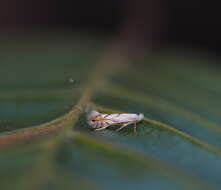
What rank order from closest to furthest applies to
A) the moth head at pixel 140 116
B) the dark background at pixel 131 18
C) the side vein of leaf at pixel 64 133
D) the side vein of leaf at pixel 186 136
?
the side vein of leaf at pixel 64 133 → the side vein of leaf at pixel 186 136 → the moth head at pixel 140 116 → the dark background at pixel 131 18

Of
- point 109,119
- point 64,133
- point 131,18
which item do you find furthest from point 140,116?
point 131,18

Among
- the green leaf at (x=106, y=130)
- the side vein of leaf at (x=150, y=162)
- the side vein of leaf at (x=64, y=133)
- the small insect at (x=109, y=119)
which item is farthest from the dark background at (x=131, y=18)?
the side vein of leaf at (x=150, y=162)

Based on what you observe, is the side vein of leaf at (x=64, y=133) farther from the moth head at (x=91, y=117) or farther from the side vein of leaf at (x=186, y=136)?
the side vein of leaf at (x=186, y=136)

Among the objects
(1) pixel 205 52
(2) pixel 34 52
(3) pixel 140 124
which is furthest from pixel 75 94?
(1) pixel 205 52

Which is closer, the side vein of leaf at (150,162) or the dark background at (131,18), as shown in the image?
the side vein of leaf at (150,162)

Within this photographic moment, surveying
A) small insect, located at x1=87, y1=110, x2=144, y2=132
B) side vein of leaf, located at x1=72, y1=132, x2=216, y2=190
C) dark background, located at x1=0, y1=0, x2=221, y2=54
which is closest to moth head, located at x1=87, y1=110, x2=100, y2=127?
small insect, located at x1=87, y1=110, x2=144, y2=132

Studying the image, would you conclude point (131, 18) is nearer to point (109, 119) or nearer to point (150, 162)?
point (109, 119)
